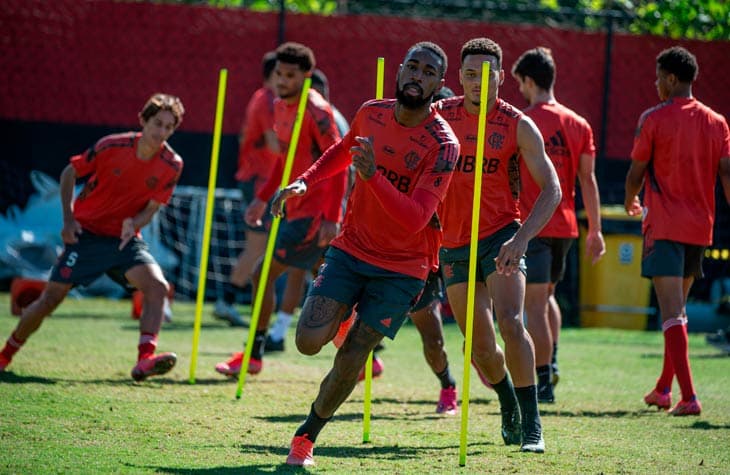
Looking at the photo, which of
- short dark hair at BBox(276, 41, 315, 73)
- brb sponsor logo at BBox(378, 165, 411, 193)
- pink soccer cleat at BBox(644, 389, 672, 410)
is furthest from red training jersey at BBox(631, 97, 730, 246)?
brb sponsor logo at BBox(378, 165, 411, 193)

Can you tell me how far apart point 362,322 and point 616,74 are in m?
10.5

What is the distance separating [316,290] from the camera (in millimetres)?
5664

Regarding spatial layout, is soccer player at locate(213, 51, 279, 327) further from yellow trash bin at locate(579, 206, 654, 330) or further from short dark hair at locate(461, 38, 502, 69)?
short dark hair at locate(461, 38, 502, 69)

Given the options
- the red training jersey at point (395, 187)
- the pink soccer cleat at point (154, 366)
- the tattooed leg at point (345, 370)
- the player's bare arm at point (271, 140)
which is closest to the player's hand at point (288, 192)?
the red training jersey at point (395, 187)

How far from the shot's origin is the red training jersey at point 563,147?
8.05 meters

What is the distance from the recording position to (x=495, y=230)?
21.0 ft

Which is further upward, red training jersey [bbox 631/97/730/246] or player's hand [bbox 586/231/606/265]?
red training jersey [bbox 631/97/730/246]

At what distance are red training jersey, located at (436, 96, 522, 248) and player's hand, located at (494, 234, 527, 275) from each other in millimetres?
640

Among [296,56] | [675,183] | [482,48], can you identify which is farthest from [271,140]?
[482,48]

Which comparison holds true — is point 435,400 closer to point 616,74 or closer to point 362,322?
point 362,322

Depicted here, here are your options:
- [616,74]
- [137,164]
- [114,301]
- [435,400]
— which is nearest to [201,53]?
[114,301]

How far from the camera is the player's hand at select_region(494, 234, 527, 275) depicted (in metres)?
5.73

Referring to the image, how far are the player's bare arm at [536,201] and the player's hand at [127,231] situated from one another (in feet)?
10.8

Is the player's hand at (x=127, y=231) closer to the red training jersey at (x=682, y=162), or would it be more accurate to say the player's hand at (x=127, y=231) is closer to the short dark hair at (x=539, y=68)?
the short dark hair at (x=539, y=68)
